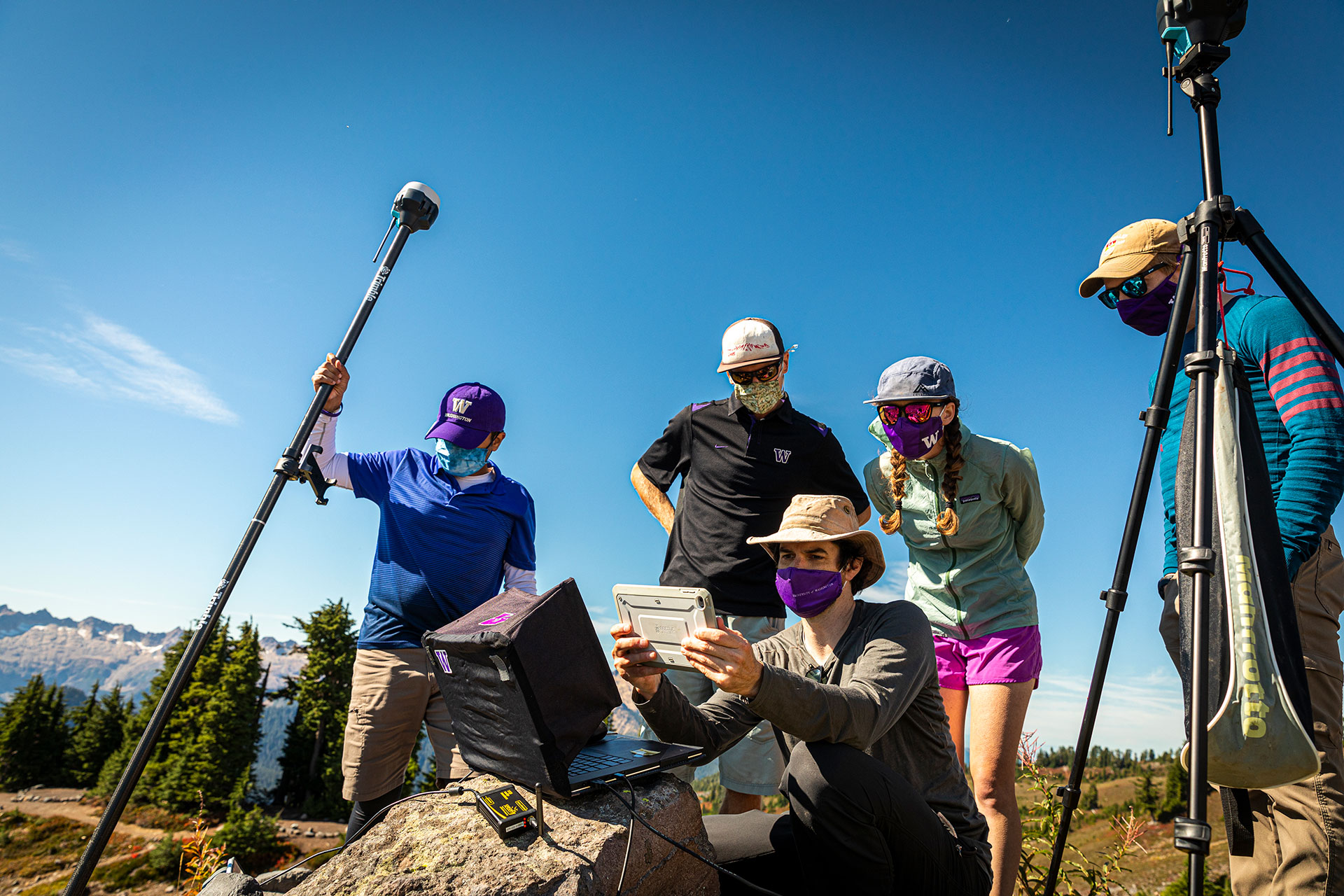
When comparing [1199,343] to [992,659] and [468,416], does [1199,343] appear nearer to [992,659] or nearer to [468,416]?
[992,659]

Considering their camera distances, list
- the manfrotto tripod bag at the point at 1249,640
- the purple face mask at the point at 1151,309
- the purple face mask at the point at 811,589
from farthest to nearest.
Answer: the purple face mask at the point at 1151,309, the purple face mask at the point at 811,589, the manfrotto tripod bag at the point at 1249,640

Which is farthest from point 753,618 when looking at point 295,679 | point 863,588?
point 295,679

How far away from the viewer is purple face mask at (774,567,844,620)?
9.84ft

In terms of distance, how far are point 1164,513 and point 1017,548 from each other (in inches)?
36.5

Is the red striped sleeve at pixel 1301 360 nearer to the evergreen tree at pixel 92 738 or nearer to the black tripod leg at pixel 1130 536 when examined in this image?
the black tripod leg at pixel 1130 536

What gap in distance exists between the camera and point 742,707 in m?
3.05

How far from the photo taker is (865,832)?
7.74ft

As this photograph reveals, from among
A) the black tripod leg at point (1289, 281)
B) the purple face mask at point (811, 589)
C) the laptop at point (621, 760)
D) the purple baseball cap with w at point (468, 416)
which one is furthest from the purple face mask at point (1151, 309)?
the purple baseball cap with w at point (468, 416)

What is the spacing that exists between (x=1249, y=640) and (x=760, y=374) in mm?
3040

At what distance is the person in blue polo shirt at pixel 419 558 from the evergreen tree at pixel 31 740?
52405 mm

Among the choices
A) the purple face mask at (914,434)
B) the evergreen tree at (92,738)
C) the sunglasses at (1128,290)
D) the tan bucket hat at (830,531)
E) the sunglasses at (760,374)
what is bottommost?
the evergreen tree at (92,738)

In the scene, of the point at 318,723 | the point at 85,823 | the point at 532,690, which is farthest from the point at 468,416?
the point at 85,823

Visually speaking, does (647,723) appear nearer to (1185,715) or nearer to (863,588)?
(863,588)

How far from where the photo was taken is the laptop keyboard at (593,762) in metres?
2.38
